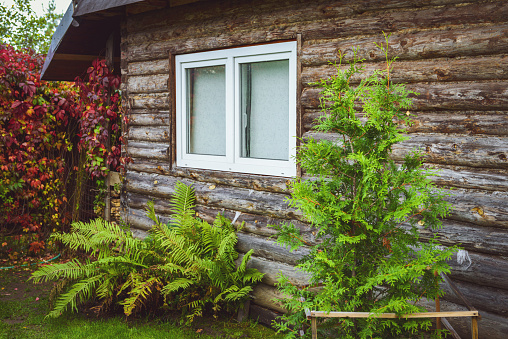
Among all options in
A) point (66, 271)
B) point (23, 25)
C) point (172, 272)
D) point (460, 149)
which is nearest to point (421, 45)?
point (460, 149)

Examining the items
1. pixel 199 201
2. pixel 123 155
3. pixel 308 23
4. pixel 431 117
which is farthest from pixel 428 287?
pixel 123 155

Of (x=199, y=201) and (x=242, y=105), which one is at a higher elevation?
(x=242, y=105)

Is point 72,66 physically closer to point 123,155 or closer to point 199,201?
point 123,155

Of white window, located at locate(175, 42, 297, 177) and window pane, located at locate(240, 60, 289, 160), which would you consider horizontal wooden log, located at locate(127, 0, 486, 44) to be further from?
window pane, located at locate(240, 60, 289, 160)

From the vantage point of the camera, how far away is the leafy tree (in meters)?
18.5

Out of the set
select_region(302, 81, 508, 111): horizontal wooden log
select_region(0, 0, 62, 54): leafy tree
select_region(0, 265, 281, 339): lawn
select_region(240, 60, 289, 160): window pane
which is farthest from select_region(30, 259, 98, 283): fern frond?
select_region(0, 0, 62, 54): leafy tree

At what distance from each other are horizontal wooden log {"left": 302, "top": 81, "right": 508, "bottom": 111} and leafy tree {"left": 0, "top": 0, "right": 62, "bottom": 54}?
17758 mm

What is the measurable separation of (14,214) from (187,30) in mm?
4322

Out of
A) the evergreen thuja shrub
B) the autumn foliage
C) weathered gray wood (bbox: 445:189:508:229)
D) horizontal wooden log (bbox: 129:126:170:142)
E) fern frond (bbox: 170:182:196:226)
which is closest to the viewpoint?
the evergreen thuja shrub

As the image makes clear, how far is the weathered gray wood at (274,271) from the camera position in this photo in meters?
4.38

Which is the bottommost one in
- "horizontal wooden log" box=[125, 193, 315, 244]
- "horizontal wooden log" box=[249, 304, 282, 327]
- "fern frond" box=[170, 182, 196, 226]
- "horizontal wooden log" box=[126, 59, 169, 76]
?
"horizontal wooden log" box=[249, 304, 282, 327]

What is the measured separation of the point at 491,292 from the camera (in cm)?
333

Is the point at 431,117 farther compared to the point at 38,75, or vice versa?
the point at 38,75

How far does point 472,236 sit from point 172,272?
109 inches
